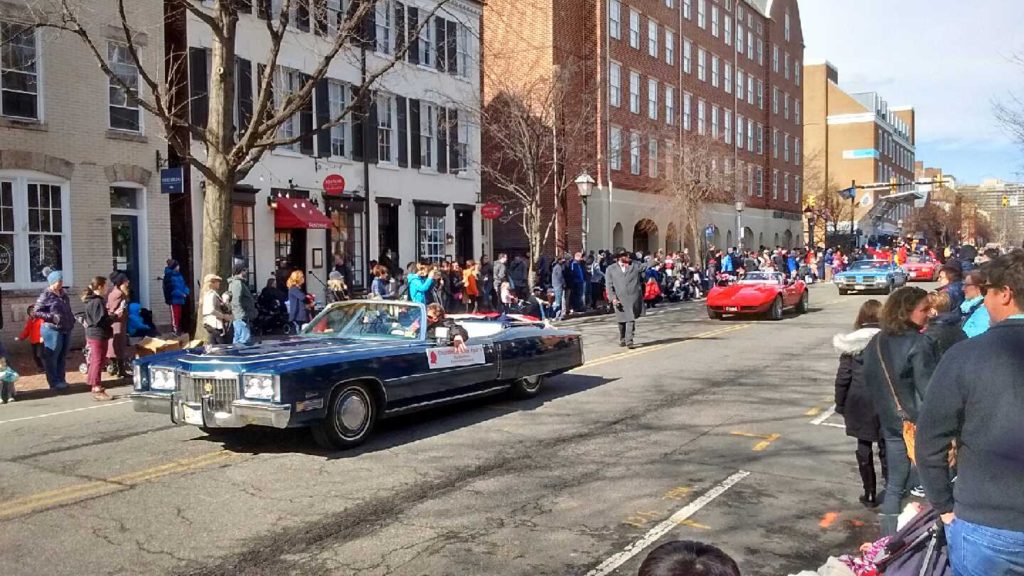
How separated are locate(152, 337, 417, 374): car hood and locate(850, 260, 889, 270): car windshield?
26.4m

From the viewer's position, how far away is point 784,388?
11102 mm

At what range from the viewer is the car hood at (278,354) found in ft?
23.8

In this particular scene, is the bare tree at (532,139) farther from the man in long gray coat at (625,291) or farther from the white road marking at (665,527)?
the white road marking at (665,527)

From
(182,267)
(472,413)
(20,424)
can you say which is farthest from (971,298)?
Result: (182,267)

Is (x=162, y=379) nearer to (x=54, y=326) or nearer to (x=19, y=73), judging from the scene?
(x=54, y=326)

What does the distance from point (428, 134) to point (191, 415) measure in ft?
66.8

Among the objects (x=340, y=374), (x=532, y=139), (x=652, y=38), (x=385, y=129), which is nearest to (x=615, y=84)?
(x=652, y=38)

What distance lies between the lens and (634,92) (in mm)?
38531

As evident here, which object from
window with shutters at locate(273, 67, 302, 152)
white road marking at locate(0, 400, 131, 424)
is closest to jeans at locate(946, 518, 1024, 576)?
white road marking at locate(0, 400, 131, 424)

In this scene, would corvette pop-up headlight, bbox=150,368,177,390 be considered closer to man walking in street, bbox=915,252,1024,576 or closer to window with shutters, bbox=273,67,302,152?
man walking in street, bbox=915,252,1024,576

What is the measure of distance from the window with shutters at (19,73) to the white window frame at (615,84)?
2395 cm

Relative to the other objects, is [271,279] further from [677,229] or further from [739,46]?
[739,46]

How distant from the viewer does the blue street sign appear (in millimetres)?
17625

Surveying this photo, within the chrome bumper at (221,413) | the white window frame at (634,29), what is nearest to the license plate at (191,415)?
the chrome bumper at (221,413)
